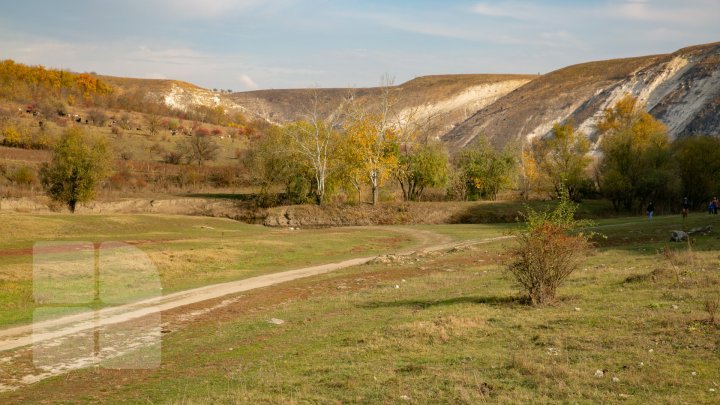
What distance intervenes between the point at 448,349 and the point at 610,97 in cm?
13721

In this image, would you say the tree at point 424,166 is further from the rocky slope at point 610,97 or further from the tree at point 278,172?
the rocky slope at point 610,97

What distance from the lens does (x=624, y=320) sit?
13492 millimetres

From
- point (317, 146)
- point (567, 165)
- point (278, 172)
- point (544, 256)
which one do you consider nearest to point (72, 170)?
point (278, 172)

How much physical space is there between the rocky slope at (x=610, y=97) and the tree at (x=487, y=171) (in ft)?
149

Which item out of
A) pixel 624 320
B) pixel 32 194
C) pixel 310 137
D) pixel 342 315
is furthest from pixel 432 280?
pixel 32 194

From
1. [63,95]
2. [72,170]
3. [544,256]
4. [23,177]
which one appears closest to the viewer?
[544,256]

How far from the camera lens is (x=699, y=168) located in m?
66.4

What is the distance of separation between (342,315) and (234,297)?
6698mm

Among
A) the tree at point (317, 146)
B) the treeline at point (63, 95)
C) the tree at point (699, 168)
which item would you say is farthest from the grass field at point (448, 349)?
the treeline at point (63, 95)

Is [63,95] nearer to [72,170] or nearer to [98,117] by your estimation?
[98,117]

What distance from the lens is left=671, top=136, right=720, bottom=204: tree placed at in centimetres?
6594

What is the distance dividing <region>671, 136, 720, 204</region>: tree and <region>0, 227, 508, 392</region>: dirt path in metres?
61.7

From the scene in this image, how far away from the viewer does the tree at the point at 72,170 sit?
5269cm

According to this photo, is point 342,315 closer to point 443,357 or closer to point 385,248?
point 443,357
